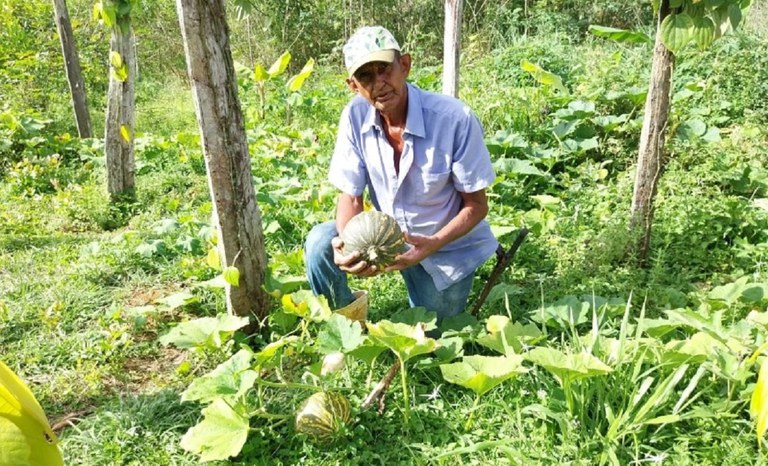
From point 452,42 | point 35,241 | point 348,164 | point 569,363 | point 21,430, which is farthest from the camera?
point 35,241

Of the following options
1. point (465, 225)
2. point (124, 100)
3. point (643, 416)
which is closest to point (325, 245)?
point (465, 225)

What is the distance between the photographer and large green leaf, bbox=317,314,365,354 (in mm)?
2309

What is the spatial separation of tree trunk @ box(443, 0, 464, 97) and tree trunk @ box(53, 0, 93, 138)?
4.72m

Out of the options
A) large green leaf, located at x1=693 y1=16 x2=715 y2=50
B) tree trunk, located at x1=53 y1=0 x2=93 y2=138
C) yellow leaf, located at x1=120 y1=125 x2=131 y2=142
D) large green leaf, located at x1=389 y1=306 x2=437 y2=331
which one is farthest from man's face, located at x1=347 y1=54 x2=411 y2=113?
tree trunk, located at x1=53 y1=0 x2=93 y2=138

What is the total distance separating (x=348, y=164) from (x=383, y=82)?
0.50m

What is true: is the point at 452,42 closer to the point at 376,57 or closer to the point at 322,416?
the point at 376,57

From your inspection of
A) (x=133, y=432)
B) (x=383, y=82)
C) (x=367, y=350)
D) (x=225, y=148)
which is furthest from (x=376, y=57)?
(x=133, y=432)

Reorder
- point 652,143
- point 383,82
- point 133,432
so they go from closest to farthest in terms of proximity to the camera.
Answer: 1. point 133,432
2. point 383,82
3. point 652,143

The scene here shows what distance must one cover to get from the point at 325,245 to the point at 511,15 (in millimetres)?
8973

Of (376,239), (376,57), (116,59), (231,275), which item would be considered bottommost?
(231,275)

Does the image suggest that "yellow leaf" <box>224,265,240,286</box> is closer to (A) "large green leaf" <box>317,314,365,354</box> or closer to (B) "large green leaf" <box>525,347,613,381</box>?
(A) "large green leaf" <box>317,314,365,354</box>

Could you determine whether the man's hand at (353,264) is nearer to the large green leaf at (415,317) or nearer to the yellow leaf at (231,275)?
the large green leaf at (415,317)

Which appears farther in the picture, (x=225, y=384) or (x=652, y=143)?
(x=652, y=143)

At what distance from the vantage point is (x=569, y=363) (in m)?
2.07
